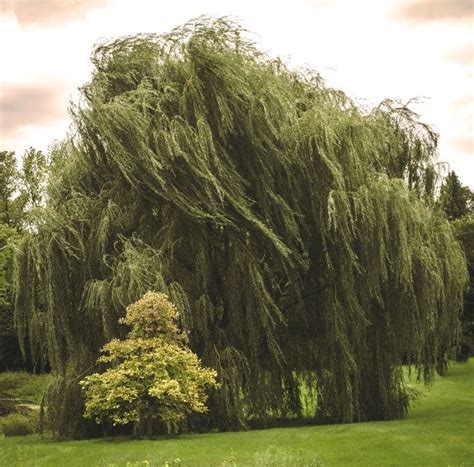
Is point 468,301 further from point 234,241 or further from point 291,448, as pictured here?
point 291,448

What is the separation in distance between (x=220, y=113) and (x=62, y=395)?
7.29m

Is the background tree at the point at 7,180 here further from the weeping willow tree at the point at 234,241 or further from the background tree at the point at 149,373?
the background tree at the point at 149,373

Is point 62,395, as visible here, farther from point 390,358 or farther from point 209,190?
point 390,358

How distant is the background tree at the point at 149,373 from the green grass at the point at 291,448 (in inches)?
30.9

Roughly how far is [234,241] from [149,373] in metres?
4.28

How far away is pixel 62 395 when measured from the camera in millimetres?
17344

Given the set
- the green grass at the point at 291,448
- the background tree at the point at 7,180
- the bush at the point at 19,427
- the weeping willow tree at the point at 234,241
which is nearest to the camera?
the green grass at the point at 291,448

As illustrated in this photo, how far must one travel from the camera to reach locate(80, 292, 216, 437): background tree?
48.4ft

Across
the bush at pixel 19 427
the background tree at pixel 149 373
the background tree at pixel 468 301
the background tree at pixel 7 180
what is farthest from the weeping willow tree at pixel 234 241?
the background tree at pixel 7 180

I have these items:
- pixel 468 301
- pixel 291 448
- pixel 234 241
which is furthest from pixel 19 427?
pixel 468 301

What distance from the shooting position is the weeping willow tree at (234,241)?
17.5 metres

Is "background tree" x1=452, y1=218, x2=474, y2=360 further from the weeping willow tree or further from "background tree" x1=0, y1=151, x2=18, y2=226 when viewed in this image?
"background tree" x1=0, y1=151, x2=18, y2=226

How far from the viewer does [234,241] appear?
58.9ft

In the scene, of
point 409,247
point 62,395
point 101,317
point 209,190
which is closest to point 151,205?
point 209,190
